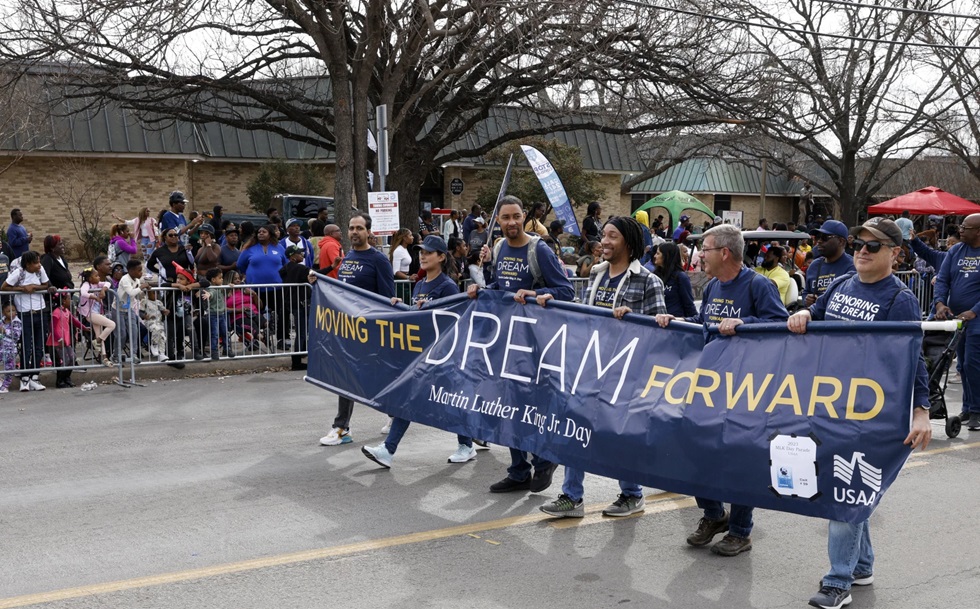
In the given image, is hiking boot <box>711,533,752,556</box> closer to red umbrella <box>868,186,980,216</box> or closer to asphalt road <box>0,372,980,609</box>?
asphalt road <box>0,372,980,609</box>

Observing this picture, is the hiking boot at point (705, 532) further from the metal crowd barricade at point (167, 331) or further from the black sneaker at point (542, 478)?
the metal crowd barricade at point (167, 331)

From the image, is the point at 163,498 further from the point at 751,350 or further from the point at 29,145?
the point at 29,145

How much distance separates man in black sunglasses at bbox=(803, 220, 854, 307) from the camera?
8.52m

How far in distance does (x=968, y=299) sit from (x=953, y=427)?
4.44 ft

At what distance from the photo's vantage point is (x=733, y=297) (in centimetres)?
568

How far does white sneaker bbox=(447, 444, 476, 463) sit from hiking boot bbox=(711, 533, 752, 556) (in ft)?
8.72

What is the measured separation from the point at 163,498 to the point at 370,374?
1821 millimetres

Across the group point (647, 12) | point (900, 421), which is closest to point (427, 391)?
point (900, 421)

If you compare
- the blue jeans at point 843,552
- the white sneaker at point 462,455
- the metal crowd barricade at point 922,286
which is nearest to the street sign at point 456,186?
the metal crowd barricade at point 922,286

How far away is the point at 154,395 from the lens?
10953 millimetres

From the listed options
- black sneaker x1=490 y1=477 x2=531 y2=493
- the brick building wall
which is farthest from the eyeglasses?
the brick building wall

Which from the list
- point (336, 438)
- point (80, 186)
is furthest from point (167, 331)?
point (80, 186)

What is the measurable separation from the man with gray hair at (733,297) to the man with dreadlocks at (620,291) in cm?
44

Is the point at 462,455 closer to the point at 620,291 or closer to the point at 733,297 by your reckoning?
the point at 620,291
